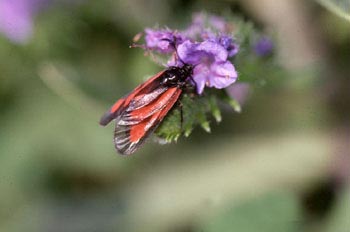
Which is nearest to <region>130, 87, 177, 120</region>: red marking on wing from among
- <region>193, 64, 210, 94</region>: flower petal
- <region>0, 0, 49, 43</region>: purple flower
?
<region>193, 64, 210, 94</region>: flower petal

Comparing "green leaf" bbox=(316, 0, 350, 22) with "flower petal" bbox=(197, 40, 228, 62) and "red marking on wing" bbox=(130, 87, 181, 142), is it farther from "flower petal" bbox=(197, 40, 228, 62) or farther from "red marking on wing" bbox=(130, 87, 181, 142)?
"red marking on wing" bbox=(130, 87, 181, 142)

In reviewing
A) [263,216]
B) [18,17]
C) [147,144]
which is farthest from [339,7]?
[18,17]

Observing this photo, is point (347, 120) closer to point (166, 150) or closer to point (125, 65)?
point (166, 150)

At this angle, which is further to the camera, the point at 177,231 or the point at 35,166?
the point at 35,166

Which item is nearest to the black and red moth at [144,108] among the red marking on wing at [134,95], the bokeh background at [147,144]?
the red marking on wing at [134,95]

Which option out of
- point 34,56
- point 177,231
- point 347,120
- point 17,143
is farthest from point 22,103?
point 347,120
